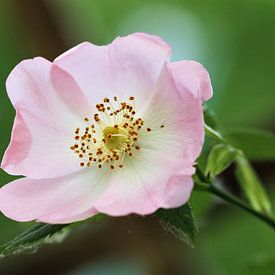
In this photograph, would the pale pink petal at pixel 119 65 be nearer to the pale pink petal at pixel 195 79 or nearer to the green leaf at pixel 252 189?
the pale pink petal at pixel 195 79

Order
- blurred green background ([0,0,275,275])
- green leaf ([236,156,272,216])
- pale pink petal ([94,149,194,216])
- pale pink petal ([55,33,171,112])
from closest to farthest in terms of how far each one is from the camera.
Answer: pale pink petal ([94,149,194,216]) < pale pink petal ([55,33,171,112]) < green leaf ([236,156,272,216]) < blurred green background ([0,0,275,275])

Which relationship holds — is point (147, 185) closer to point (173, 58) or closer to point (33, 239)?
point (33, 239)

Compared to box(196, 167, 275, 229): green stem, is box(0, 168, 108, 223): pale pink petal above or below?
above

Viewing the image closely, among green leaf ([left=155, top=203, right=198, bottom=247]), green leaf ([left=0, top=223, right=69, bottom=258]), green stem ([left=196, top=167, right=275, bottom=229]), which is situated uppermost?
green leaf ([left=0, top=223, right=69, bottom=258])

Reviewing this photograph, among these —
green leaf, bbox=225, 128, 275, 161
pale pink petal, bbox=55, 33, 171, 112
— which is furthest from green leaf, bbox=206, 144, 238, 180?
green leaf, bbox=225, 128, 275, 161

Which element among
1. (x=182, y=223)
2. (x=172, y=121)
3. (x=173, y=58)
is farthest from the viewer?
(x=173, y=58)

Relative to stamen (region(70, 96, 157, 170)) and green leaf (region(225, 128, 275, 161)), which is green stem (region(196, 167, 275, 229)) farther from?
green leaf (region(225, 128, 275, 161))

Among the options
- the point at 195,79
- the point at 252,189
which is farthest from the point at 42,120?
the point at 252,189
